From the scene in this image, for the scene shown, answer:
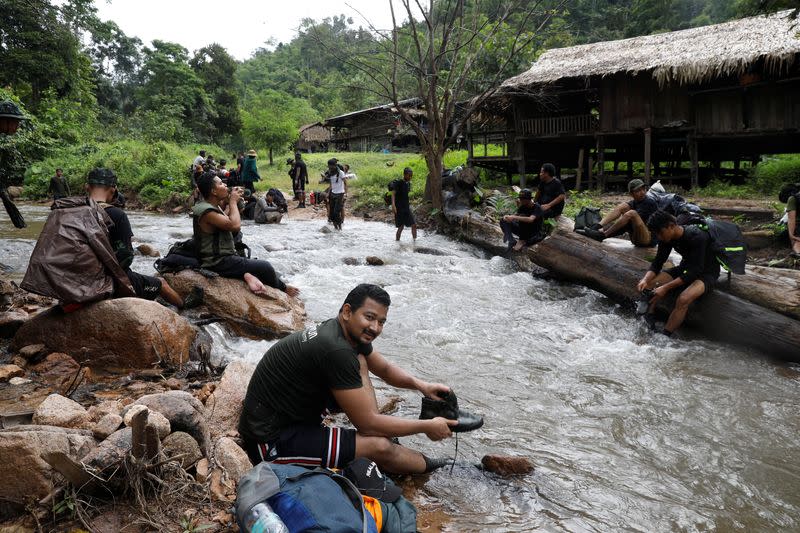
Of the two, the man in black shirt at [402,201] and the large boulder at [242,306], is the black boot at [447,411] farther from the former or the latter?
the man in black shirt at [402,201]

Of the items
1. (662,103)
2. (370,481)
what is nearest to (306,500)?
(370,481)

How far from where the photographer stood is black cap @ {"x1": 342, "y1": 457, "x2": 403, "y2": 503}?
2783 mm

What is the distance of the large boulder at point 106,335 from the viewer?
4.68 metres

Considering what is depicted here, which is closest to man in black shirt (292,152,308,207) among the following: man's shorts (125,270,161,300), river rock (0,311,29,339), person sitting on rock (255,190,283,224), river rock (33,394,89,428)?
person sitting on rock (255,190,283,224)

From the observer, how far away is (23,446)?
2.47 meters

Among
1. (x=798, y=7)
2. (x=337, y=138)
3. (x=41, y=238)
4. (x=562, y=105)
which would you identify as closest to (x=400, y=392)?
(x=41, y=238)

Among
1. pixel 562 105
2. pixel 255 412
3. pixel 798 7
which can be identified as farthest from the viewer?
pixel 562 105

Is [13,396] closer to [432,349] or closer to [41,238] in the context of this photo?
[41,238]

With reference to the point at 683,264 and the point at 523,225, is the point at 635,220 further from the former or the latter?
the point at 523,225

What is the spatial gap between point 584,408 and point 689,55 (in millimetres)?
13932

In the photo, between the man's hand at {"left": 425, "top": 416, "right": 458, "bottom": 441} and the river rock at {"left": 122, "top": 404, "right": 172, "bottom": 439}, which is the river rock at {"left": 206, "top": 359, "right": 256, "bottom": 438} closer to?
the river rock at {"left": 122, "top": 404, "right": 172, "bottom": 439}

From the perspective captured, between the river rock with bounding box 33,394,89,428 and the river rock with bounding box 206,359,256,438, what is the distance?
738 mm

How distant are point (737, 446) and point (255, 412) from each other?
3437mm

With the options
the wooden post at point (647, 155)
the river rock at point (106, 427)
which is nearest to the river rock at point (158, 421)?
the river rock at point (106, 427)
